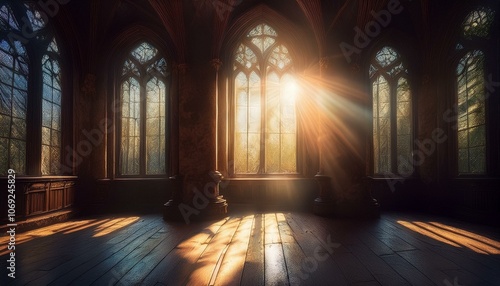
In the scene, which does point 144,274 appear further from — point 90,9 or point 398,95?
point 398,95

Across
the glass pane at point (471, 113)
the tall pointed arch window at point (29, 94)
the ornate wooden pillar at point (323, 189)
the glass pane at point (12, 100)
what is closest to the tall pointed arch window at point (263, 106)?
the ornate wooden pillar at point (323, 189)

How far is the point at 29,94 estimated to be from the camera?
5000 mm

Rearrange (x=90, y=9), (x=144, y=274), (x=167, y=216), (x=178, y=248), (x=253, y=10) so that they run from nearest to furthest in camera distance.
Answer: (x=144, y=274), (x=178, y=248), (x=167, y=216), (x=90, y=9), (x=253, y=10)

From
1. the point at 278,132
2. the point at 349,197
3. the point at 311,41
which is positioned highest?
the point at 311,41

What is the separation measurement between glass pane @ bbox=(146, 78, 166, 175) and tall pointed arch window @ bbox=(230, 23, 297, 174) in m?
1.78

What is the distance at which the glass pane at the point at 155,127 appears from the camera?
21.2ft

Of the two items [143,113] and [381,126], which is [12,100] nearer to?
[143,113]

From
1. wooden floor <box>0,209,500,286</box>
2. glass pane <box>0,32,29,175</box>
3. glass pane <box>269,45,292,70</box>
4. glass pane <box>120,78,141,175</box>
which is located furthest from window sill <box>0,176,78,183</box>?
glass pane <box>269,45,292,70</box>

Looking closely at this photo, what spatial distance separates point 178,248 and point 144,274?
0.80 meters

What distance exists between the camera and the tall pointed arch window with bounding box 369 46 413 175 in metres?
6.36

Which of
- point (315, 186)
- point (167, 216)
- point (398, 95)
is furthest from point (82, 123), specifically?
point (398, 95)

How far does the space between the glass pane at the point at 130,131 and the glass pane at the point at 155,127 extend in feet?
0.83

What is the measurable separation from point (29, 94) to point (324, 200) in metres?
6.03

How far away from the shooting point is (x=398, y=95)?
255 inches
